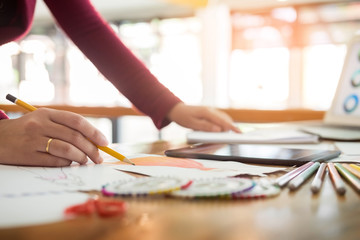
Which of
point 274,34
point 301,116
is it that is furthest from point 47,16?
point 301,116

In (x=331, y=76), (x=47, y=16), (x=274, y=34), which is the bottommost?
(x=331, y=76)

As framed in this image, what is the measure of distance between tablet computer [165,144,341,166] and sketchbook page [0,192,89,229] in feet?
1.07

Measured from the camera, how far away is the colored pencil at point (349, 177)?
0.48 metres

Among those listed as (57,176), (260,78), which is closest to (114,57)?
(57,176)

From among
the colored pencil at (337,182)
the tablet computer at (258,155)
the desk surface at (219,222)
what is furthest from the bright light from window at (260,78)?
the desk surface at (219,222)

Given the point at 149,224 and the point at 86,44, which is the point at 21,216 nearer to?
the point at 149,224

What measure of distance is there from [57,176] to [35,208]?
0.15 metres

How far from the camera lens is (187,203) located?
0.40 meters

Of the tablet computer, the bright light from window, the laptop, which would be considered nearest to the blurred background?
the bright light from window

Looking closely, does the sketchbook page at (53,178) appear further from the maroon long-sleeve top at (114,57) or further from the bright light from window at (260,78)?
the bright light from window at (260,78)

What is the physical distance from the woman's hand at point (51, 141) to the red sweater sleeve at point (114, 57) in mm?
460

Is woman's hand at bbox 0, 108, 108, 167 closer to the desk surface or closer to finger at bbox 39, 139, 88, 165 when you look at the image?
finger at bbox 39, 139, 88, 165

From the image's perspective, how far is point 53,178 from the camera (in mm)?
517

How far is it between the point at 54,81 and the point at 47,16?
4.97ft
